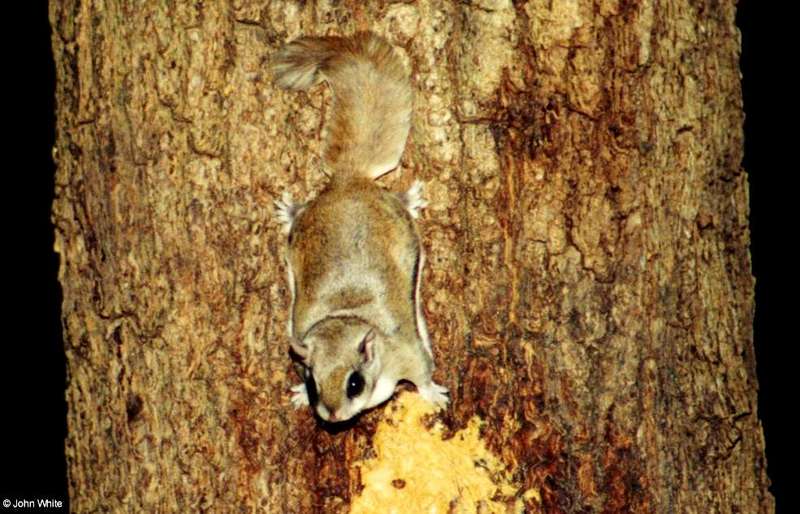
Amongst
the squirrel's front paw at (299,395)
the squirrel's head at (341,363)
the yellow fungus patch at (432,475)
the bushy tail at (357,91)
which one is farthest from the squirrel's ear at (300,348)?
the bushy tail at (357,91)

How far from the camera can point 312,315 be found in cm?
290

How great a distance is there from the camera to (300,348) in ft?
8.72

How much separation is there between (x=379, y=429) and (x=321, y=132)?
0.97 meters

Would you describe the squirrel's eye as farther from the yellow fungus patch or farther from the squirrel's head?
the yellow fungus patch

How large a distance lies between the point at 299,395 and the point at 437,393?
1.46ft

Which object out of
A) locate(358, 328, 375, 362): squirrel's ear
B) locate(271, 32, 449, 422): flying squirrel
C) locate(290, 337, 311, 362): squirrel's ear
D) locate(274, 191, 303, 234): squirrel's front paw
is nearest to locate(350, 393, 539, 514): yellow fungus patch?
locate(271, 32, 449, 422): flying squirrel

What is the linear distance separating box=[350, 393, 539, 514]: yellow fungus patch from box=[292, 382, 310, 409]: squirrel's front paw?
0.25 meters

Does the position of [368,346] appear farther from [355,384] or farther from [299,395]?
[299,395]

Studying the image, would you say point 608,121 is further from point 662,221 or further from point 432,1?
point 432,1

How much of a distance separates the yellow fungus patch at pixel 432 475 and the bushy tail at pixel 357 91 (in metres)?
0.82

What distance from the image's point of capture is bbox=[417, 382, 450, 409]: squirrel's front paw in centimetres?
275

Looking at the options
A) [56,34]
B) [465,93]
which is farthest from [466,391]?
[56,34]

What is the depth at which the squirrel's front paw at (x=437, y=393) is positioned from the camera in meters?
2.75

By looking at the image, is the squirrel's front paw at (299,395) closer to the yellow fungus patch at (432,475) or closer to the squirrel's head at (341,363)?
the squirrel's head at (341,363)
